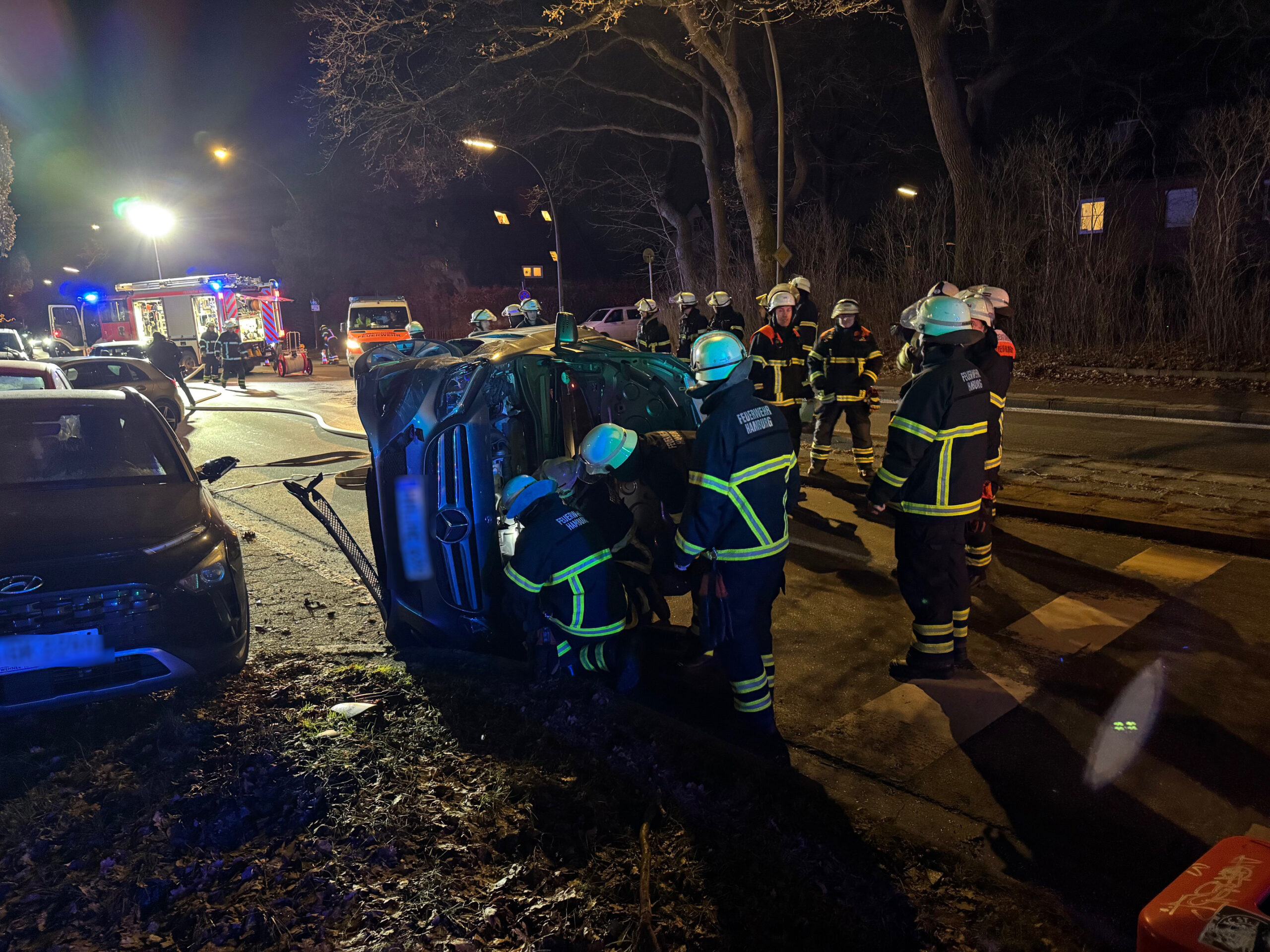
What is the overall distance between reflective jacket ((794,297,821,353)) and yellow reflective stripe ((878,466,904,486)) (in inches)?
168

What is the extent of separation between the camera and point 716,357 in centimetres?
345

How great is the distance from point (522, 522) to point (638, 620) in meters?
0.82

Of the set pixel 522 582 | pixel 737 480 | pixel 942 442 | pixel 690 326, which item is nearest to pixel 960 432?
pixel 942 442

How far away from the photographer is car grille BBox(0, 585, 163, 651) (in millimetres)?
3391

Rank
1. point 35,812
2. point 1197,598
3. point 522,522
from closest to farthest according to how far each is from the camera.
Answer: point 35,812, point 522,522, point 1197,598

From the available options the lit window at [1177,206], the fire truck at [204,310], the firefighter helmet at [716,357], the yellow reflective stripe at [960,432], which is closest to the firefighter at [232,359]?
the fire truck at [204,310]

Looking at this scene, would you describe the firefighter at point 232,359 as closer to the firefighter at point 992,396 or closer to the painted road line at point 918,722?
the firefighter at point 992,396

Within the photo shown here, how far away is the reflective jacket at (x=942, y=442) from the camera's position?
3.82 metres

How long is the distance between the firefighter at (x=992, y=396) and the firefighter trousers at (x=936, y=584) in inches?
33.9

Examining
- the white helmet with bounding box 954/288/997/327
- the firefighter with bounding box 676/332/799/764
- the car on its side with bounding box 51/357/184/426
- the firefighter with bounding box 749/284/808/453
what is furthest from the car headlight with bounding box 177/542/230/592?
the car on its side with bounding box 51/357/184/426

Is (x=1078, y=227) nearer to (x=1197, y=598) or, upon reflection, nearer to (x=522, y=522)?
(x=1197, y=598)

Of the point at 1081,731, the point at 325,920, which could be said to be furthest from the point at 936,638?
the point at 325,920

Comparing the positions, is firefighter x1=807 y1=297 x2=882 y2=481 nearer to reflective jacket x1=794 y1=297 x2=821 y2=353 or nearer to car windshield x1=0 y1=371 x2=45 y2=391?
reflective jacket x1=794 y1=297 x2=821 y2=353

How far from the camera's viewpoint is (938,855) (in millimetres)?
2744
